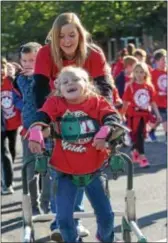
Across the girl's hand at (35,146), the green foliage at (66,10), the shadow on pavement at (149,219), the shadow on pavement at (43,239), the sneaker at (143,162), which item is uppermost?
the green foliage at (66,10)

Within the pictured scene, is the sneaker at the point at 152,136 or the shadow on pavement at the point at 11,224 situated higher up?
the sneaker at the point at 152,136

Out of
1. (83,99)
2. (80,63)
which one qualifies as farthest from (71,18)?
(83,99)

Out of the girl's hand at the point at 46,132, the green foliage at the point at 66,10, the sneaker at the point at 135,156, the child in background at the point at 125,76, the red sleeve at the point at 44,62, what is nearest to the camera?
the girl's hand at the point at 46,132

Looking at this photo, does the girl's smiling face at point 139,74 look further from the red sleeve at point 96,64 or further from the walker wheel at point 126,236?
the walker wheel at point 126,236

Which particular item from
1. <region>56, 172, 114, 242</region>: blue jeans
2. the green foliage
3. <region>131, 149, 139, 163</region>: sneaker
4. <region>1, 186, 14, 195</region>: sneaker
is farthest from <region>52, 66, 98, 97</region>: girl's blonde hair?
the green foliage

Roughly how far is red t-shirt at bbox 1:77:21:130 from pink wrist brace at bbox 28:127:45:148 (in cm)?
325

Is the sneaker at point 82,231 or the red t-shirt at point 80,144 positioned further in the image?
the sneaker at point 82,231

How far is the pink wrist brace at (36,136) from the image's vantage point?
4039mm

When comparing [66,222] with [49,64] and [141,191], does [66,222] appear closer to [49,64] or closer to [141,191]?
[49,64]

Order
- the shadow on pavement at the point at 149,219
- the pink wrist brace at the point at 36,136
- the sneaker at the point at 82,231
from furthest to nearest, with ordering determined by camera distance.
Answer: the shadow on pavement at the point at 149,219 → the sneaker at the point at 82,231 → the pink wrist brace at the point at 36,136

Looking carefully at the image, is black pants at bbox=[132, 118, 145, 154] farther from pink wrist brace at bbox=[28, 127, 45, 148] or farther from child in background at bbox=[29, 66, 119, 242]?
pink wrist brace at bbox=[28, 127, 45, 148]

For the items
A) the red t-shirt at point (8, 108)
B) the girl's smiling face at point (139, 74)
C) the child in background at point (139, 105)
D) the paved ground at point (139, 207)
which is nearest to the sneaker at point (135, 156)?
the child in background at point (139, 105)

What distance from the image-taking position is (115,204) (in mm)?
6711

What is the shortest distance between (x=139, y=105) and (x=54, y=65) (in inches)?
175
